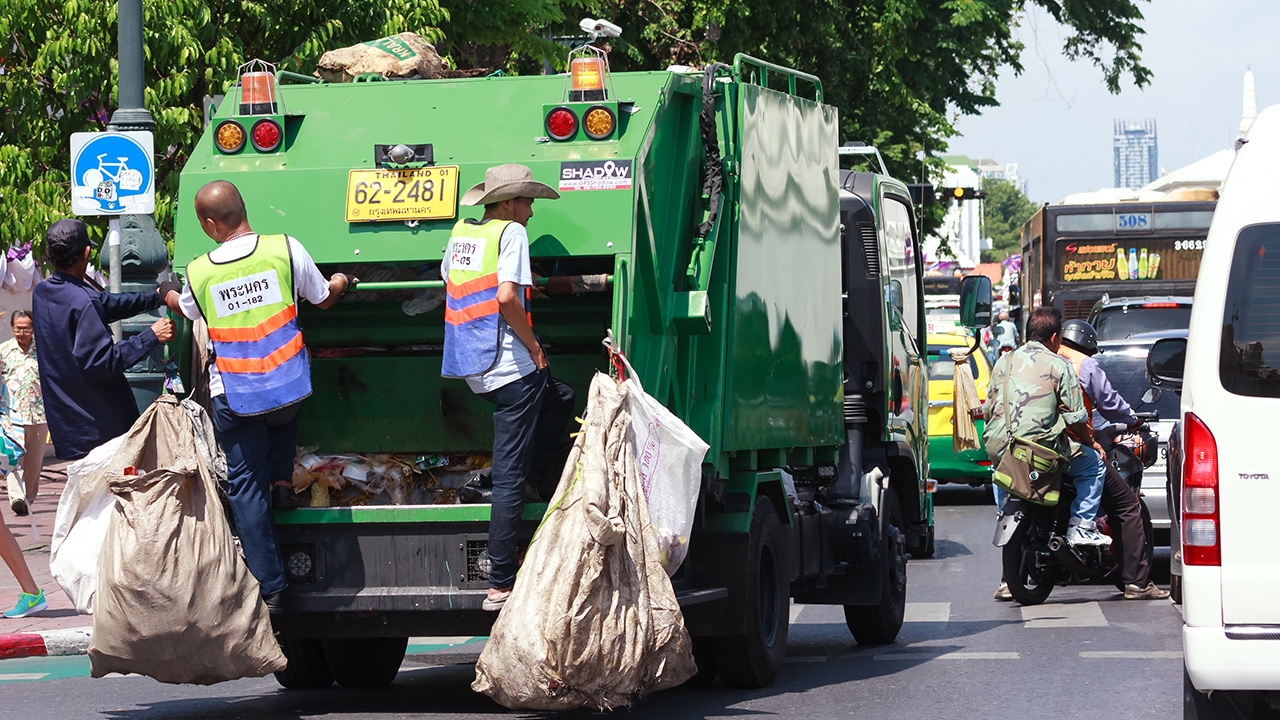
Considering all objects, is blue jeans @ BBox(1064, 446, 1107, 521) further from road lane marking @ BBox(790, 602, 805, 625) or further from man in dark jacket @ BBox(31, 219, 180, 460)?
man in dark jacket @ BBox(31, 219, 180, 460)

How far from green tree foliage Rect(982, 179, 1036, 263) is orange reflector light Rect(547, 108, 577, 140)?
134m

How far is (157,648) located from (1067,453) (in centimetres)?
580

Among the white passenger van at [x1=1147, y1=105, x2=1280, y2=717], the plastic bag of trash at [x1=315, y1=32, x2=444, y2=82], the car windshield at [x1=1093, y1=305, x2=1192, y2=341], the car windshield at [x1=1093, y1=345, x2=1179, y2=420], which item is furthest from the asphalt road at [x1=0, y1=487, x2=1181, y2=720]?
the car windshield at [x1=1093, y1=305, x2=1192, y2=341]

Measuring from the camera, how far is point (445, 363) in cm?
682

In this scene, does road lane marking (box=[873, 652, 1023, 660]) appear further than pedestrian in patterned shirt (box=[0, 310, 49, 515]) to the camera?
No

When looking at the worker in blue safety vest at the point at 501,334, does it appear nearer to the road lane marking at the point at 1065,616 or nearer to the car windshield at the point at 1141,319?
the road lane marking at the point at 1065,616

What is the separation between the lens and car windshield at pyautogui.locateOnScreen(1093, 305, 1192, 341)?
1717cm

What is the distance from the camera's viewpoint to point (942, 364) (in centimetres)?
1858

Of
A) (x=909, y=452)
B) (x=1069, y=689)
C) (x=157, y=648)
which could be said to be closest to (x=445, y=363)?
(x=157, y=648)

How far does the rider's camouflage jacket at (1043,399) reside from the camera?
34.2ft

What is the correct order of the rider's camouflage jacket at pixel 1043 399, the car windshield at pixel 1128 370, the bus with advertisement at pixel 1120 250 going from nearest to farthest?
the rider's camouflage jacket at pixel 1043 399, the car windshield at pixel 1128 370, the bus with advertisement at pixel 1120 250

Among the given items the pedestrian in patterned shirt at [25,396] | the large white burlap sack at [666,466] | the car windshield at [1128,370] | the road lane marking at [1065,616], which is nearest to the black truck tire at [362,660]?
the large white burlap sack at [666,466]

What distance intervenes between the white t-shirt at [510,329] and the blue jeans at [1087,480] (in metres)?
4.86

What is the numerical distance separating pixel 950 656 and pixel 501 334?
3223 millimetres
